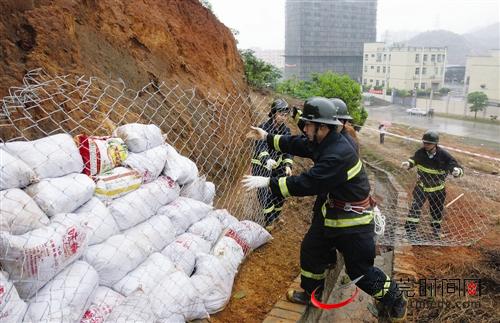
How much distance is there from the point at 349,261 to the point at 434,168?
9.06ft

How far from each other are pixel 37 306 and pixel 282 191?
5.15 feet

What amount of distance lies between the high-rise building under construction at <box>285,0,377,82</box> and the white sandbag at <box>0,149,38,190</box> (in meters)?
60.9

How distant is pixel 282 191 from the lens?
2777 mm

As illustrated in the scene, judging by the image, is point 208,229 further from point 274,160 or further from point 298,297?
point 274,160

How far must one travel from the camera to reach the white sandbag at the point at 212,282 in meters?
2.57

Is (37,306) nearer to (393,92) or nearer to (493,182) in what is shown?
(493,182)

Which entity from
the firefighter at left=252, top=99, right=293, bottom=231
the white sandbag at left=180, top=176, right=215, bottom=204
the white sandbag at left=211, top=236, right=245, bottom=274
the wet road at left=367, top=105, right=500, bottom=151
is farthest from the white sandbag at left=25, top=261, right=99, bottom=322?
the wet road at left=367, top=105, right=500, bottom=151

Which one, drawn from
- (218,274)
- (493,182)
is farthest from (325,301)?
(493,182)

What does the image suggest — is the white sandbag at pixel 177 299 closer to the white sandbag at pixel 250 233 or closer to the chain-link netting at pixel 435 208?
the white sandbag at pixel 250 233

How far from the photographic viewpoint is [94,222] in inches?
89.5

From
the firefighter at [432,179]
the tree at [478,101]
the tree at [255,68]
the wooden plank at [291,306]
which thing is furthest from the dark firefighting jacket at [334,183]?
the tree at [478,101]

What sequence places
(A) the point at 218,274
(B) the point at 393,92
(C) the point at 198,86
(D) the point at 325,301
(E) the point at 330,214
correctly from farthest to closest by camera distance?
(B) the point at 393,92 → (C) the point at 198,86 → (D) the point at 325,301 → (E) the point at 330,214 → (A) the point at 218,274

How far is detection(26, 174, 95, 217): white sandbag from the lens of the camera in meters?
2.09

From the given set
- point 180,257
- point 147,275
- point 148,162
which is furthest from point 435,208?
point 147,275
